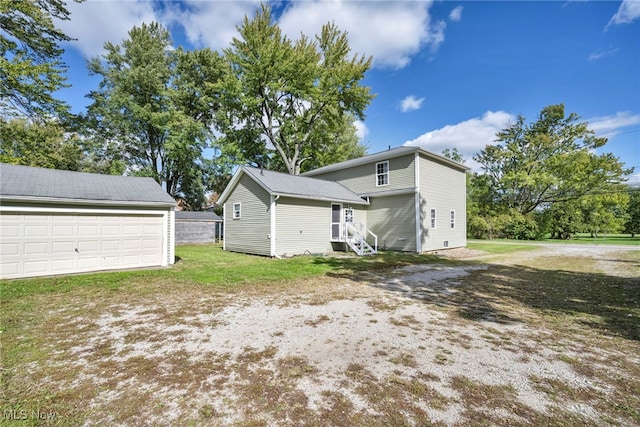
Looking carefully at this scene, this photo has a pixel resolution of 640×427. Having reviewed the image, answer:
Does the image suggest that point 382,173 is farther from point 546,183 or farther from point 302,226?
point 546,183

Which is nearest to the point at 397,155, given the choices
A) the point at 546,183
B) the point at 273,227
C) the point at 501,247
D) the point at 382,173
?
the point at 382,173

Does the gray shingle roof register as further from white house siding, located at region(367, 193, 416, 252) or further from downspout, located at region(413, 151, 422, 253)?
downspout, located at region(413, 151, 422, 253)

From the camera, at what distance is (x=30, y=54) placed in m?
15.5

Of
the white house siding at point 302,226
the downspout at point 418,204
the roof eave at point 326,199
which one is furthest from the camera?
the downspout at point 418,204

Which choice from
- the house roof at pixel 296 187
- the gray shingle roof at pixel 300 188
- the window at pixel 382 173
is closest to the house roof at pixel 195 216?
the house roof at pixel 296 187

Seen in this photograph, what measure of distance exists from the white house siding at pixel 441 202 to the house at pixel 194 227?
15.2 m

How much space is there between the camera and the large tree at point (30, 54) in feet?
44.9

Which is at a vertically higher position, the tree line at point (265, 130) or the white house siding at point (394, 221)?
the tree line at point (265, 130)

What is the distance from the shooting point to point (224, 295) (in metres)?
6.50

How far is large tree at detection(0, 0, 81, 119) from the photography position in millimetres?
13688

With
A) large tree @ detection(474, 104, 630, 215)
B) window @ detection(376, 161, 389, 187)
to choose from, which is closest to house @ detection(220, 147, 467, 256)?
window @ detection(376, 161, 389, 187)

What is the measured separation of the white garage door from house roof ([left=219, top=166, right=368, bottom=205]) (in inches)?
200

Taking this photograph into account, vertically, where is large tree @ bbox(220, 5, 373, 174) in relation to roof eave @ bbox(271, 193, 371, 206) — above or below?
above

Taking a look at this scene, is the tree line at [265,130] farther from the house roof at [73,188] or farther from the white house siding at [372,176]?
the house roof at [73,188]
